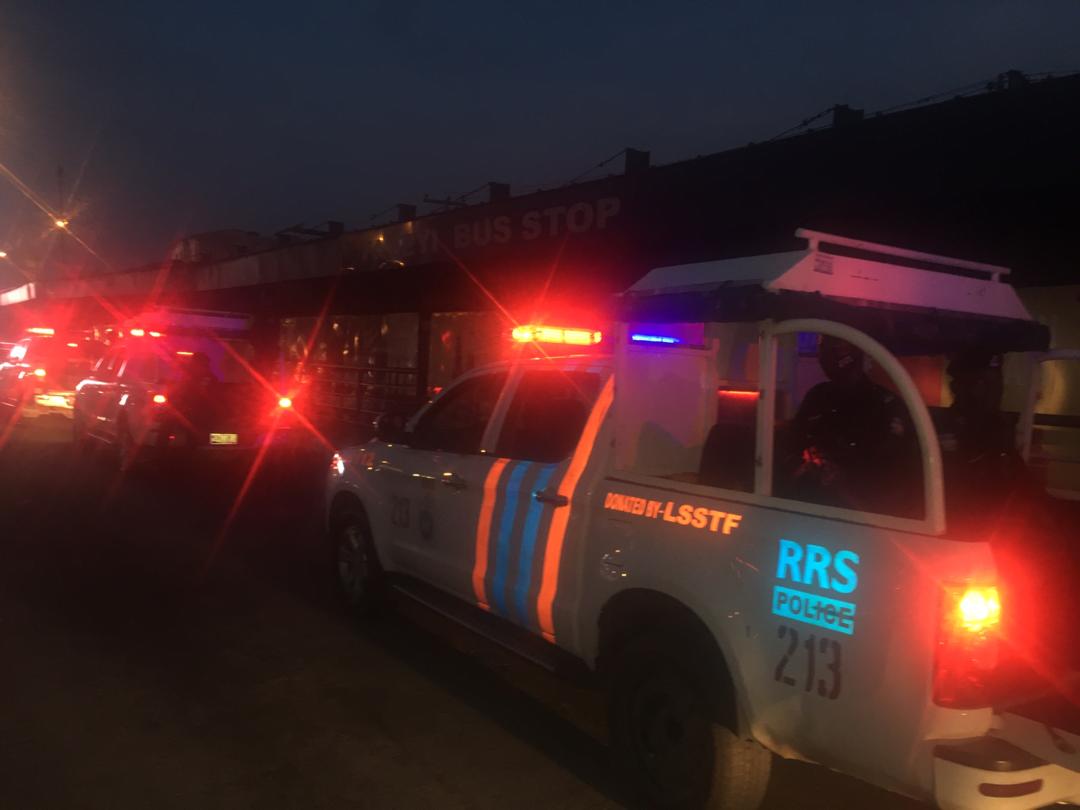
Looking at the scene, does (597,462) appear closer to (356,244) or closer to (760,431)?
(760,431)

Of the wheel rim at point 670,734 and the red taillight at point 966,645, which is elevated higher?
the red taillight at point 966,645

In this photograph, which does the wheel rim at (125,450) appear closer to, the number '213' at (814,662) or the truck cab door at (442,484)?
the truck cab door at (442,484)

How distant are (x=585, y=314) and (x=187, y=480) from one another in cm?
905

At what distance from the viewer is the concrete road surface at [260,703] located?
12.1ft

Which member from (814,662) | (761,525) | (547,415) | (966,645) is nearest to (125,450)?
(547,415)

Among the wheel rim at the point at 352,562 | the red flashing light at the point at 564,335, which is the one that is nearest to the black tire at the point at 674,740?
the red flashing light at the point at 564,335

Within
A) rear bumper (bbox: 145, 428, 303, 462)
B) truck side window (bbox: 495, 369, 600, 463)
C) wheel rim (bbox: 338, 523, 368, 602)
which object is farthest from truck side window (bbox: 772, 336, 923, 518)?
rear bumper (bbox: 145, 428, 303, 462)

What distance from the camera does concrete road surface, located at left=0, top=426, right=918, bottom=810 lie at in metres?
3.69

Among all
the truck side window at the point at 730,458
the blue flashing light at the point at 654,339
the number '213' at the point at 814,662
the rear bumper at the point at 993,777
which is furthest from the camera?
the blue flashing light at the point at 654,339

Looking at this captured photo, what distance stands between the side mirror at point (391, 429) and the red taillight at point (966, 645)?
3537 millimetres

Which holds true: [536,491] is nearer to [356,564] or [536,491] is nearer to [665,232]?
[356,564]

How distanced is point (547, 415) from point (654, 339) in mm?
795

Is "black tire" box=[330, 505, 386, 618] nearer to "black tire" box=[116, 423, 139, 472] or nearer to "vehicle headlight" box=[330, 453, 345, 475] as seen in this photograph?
"vehicle headlight" box=[330, 453, 345, 475]

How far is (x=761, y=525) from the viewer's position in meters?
2.97
